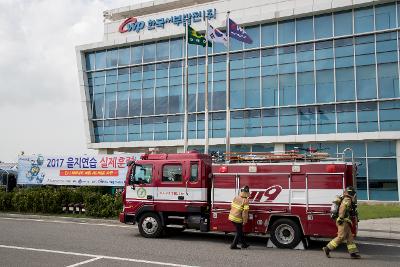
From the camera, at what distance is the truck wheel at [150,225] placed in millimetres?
13211

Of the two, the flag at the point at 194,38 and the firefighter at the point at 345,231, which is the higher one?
the flag at the point at 194,38

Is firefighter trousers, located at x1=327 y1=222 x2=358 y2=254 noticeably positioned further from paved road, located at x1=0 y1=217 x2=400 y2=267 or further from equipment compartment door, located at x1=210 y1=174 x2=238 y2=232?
equipment compartment door, located at x1=210 y1=174 x2=238 y2=232

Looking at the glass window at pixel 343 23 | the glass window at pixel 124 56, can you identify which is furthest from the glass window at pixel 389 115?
the glass window at pixel 124 56

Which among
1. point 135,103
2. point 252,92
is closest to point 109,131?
point 135,103

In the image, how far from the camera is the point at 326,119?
A: 32.9 metres

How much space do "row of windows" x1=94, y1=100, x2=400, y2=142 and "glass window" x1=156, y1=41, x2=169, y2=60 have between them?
5.49m

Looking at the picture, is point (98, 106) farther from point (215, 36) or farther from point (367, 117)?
point (367, 117)

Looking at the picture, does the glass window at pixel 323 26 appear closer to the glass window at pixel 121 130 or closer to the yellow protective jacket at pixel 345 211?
the glass window at pixel 121 130

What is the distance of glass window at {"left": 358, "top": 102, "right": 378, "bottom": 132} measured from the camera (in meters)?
31.2

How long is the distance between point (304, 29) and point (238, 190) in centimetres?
2506

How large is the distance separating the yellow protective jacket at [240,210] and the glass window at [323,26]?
25.1m

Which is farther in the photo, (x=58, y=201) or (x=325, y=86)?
→ (x=325, y=86)

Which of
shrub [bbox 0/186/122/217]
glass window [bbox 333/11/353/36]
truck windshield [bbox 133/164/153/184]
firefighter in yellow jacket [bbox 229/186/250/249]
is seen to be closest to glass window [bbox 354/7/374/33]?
glass window [bbox 333/11/353/36]

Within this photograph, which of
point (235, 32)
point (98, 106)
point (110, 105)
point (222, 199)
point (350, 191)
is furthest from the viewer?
point (98, 106)
